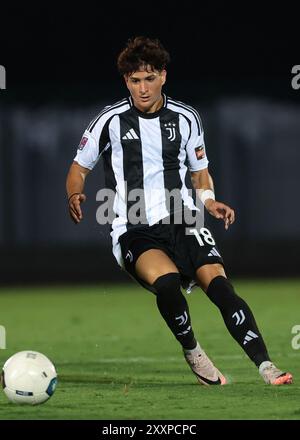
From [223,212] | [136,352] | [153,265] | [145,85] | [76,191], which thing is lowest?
[136,352]

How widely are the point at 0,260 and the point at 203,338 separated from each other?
297 inches

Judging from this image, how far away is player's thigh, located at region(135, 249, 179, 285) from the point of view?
282 inches

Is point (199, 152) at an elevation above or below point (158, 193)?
above

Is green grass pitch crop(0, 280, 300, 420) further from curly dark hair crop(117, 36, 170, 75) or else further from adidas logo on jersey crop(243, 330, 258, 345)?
curly dark hair crop(117, 36, 170, 75)

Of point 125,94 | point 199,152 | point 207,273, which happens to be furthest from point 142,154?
point 125,94

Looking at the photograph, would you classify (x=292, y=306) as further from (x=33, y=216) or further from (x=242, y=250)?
(x=33, y=216)

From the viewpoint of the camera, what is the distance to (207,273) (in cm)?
727

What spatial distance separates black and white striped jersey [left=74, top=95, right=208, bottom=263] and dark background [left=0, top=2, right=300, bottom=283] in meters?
10.0

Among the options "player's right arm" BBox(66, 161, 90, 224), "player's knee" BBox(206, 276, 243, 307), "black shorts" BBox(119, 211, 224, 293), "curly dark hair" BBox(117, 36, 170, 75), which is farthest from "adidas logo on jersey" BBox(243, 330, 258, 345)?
"curly dark hair" BBox(117, 36, 170, 75)

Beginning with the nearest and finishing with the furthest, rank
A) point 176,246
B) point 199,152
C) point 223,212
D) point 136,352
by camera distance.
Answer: point 223,212
point 176,246
point 199,152
point 136,352

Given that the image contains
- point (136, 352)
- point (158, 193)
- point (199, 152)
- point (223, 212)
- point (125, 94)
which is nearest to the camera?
point (223, 212)

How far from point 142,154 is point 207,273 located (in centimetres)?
84

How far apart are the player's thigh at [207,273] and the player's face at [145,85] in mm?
1058

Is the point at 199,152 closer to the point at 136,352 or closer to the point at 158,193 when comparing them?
the point at 158,193
